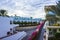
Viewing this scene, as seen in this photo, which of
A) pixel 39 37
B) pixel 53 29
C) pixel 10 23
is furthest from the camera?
pixel 53 29

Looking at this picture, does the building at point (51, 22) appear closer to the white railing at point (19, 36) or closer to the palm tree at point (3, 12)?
the white railing at point (19, 36)

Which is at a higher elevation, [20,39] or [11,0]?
[11,0]

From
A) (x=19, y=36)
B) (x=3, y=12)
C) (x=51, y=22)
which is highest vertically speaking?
(x=3, y=12)

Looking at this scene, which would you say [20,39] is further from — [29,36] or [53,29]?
[53,29]

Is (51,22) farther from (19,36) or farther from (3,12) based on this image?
(3,12)

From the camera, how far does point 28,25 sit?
336 cm

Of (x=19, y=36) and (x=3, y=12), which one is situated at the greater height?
(x=3, y=12)

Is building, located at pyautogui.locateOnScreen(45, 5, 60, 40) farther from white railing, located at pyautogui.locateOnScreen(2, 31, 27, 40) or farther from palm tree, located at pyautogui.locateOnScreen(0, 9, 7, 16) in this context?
palm tree, located at pyautogui.locateOnScreen(0, 9, 7, 16)

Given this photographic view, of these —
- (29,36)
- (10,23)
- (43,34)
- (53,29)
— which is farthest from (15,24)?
(53,29)

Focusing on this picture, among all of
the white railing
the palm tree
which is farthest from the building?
the palm tree

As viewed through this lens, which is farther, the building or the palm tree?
the building

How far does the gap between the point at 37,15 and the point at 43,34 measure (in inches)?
14.9

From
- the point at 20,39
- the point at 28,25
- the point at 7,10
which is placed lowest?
the point at 20,39

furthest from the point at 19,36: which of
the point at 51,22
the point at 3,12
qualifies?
the point at 51,22
